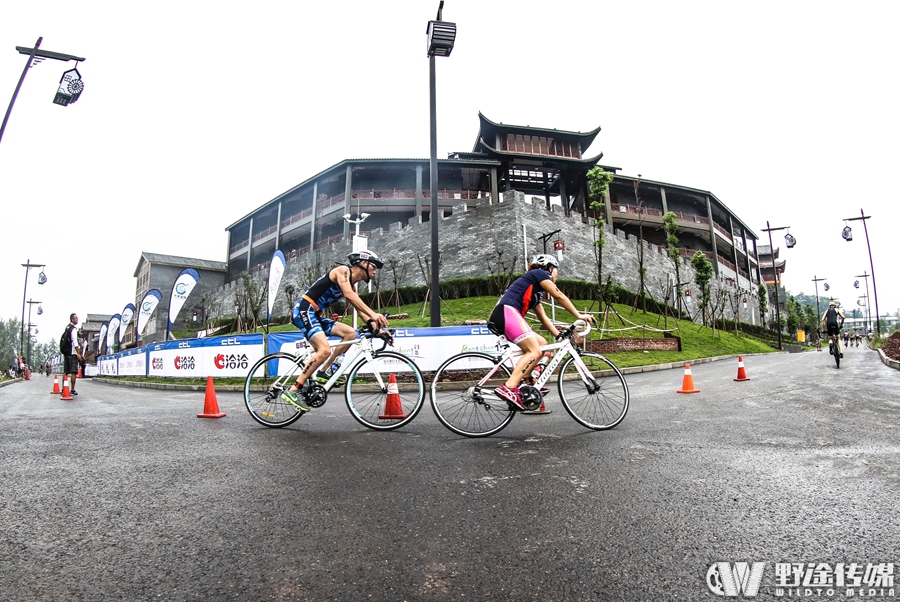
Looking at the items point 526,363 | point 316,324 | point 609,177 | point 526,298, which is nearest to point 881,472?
point 526,363

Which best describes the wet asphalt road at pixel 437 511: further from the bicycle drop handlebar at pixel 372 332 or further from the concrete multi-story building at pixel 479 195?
the concrete multi-story building at pixel 479 195

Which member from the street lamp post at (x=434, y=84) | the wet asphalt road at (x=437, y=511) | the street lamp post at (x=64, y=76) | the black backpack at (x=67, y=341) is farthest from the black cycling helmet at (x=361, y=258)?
the street lamp post at (x=64, y=76)

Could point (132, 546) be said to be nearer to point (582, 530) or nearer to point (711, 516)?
point (582, 530)

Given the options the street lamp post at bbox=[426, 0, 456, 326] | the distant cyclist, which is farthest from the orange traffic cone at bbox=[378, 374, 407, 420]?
the distant cyclist

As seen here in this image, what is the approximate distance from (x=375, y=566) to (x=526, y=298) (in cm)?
355

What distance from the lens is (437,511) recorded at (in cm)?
257

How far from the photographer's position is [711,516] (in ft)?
8.04

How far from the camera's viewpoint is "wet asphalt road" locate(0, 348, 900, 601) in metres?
1.85

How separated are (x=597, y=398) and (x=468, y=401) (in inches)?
56.4

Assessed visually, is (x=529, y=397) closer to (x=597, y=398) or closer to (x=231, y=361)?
(x=597, y=398)

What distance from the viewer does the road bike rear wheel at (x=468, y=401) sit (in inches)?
191

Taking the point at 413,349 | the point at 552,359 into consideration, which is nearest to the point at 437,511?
the point at 552,359

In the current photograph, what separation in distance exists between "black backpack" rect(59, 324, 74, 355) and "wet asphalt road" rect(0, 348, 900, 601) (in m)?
8.04

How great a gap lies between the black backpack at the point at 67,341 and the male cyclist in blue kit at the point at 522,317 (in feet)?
36.8
